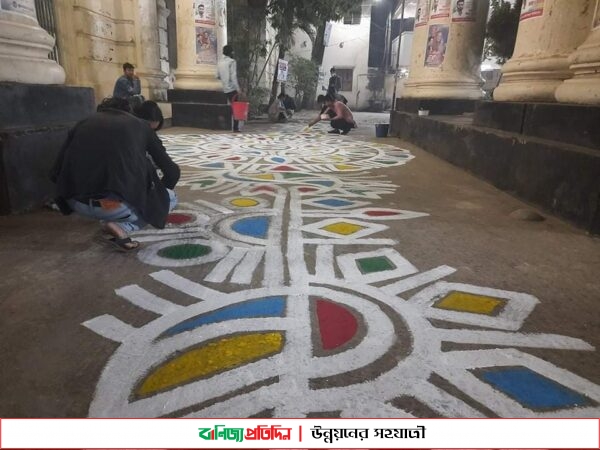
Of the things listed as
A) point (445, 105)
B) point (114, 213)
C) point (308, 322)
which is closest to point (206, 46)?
point (445, 105)

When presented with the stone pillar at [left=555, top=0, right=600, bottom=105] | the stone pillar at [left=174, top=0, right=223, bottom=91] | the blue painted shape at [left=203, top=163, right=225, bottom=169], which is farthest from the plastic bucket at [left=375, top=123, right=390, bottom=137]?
the stone pillar at [left=555, top=0, right=600, bottom=105]

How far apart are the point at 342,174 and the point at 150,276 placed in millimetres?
2929

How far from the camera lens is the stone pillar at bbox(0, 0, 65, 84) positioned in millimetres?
2965

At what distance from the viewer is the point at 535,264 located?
226cm

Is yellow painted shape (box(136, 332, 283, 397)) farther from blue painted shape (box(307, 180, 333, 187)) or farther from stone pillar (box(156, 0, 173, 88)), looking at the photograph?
stone pillar (box(156, 0, 173, 88))

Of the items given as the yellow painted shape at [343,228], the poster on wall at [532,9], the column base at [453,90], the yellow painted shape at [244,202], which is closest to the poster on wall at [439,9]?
the column base at [453,90]

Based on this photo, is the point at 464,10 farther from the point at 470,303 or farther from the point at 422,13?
the point at 470,303

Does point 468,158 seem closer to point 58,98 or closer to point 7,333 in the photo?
point 58,98

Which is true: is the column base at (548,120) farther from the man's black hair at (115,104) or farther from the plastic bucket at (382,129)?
the plastic bucket at (382,129)

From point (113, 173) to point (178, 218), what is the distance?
80 centimetres

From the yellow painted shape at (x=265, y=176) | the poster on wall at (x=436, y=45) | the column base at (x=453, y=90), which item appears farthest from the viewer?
the column base at (x=453, y=90)

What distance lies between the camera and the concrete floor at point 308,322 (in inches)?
49.8

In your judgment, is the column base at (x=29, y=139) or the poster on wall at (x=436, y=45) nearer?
the column base at (x=29, y=139)

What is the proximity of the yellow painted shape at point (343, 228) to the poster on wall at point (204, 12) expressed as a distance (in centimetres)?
760
